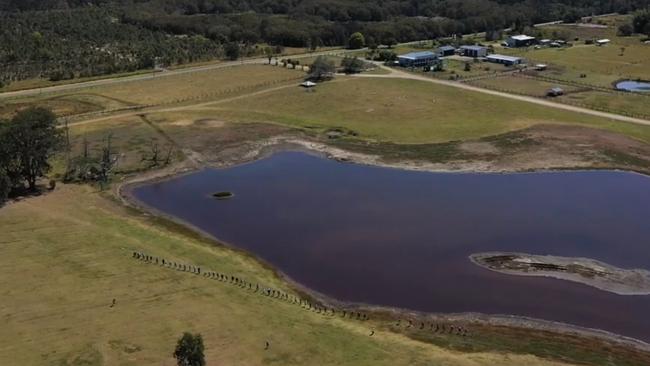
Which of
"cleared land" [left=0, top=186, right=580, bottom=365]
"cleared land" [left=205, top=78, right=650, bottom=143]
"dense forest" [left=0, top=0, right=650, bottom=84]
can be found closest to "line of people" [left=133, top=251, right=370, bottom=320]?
"cleared land" [left=0, top=186, right=580, bottom=365]

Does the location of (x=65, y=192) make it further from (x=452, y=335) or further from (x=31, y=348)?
(x=452, y=335)

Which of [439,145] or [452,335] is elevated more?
[439,145]

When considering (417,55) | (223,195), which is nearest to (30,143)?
(223,195)

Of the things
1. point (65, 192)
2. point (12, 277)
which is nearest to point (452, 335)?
point (12, 277)

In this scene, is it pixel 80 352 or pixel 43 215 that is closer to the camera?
pixel 80 352

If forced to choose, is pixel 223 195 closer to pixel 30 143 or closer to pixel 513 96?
pixel 30 143

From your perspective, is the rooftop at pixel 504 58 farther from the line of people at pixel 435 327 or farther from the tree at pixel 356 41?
the line of people at pixel 435 327

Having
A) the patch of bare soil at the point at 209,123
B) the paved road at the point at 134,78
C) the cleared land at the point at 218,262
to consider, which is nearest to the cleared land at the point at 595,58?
the cleared land at the point at 218,262
